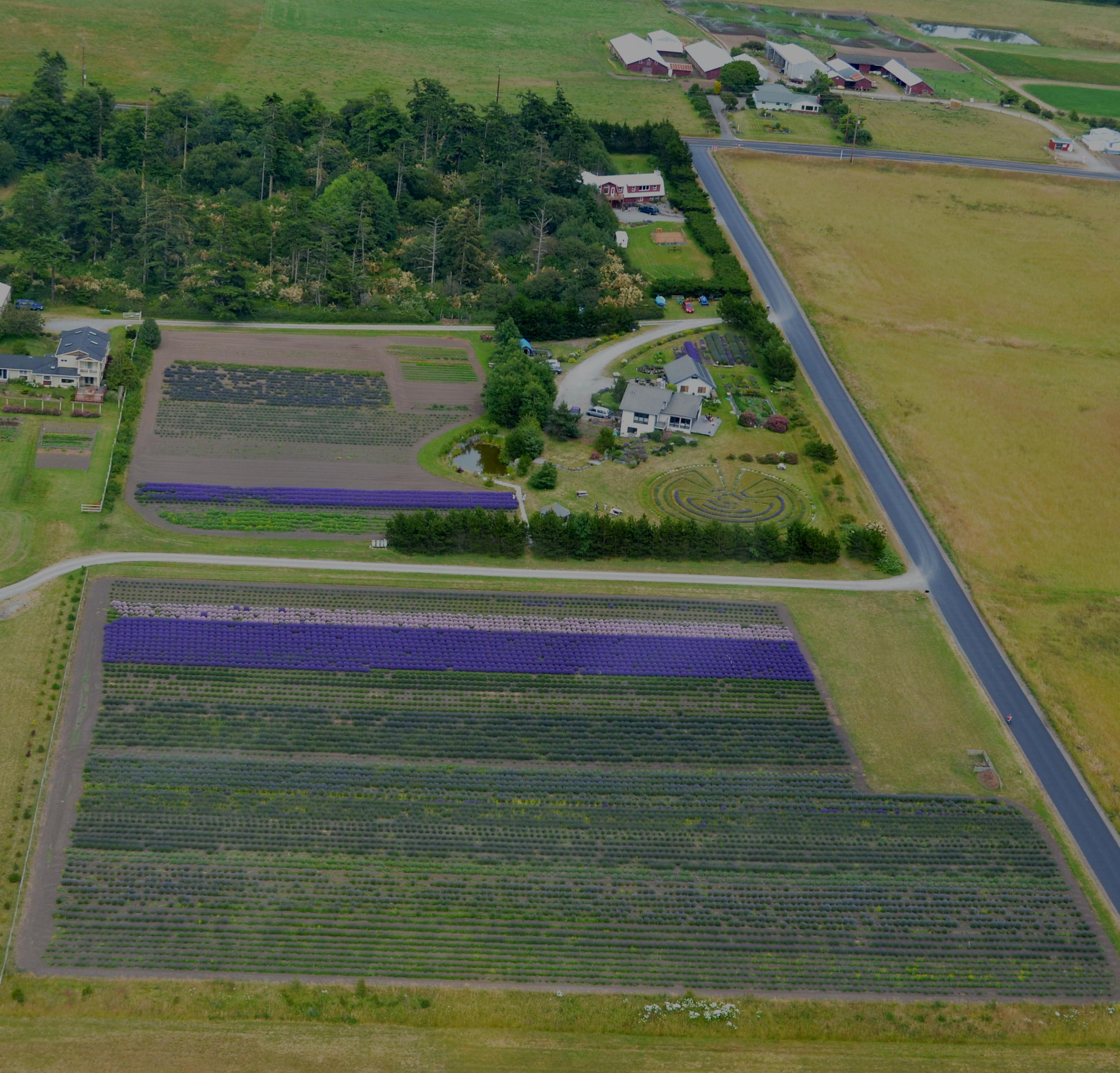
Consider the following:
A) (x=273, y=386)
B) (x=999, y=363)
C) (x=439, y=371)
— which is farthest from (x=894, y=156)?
(x=273, y=386)

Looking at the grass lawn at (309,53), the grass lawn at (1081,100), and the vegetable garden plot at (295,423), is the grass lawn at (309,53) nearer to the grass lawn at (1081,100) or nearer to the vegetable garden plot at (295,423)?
the grass lawn at (1081,100)

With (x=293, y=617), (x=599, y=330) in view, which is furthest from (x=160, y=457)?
(x=599, y=330)

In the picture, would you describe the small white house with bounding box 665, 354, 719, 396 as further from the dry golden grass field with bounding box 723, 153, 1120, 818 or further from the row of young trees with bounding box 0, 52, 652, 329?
the dry golden grass field with bounding box 723, 153, 1120, 818

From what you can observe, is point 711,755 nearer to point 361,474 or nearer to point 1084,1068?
point 1084,1068

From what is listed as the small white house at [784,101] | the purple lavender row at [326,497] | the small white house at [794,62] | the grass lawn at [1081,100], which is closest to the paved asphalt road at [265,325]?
the purple lavender row at [326,497]

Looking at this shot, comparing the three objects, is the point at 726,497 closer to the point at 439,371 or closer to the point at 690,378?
the point at 690,378

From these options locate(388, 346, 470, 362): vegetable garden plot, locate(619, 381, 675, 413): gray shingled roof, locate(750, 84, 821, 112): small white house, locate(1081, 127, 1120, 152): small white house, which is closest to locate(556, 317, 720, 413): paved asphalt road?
locate(619, 381, 675, 413): gray shingled roof
